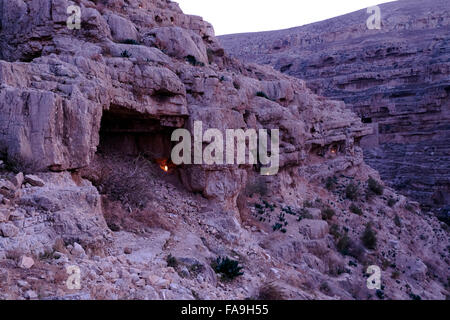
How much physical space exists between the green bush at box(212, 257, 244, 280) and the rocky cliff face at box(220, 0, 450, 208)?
22898 millimetres

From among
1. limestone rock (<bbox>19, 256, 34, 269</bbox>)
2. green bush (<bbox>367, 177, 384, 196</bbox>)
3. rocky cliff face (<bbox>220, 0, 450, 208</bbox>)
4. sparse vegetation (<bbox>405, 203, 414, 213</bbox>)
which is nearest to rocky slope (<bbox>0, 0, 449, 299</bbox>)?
limestone rock (<bbox>19, 256, 34, 269</bbox>)

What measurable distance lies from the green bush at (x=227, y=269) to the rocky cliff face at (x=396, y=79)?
901 inches

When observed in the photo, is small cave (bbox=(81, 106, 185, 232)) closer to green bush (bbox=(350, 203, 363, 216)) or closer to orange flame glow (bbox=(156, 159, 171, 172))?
orange flame glow (bbox=(156, 159, 171, 172))

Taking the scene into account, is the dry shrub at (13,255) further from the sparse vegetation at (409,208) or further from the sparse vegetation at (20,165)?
the sparse vegetation at (409,208)

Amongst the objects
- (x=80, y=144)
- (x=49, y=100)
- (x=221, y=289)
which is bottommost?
(x=221, y=289)

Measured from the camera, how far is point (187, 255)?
22.2 feet

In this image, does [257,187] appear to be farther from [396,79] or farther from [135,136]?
[396,79]

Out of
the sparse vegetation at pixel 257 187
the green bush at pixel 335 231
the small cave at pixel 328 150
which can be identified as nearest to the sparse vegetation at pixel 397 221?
the small cave at pixel 328 150

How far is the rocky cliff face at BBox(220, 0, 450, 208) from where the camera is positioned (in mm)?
27625

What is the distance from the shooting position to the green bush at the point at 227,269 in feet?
22.1

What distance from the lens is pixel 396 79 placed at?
35.9 metres

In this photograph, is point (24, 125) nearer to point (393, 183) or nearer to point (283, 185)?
point (283, 185)
